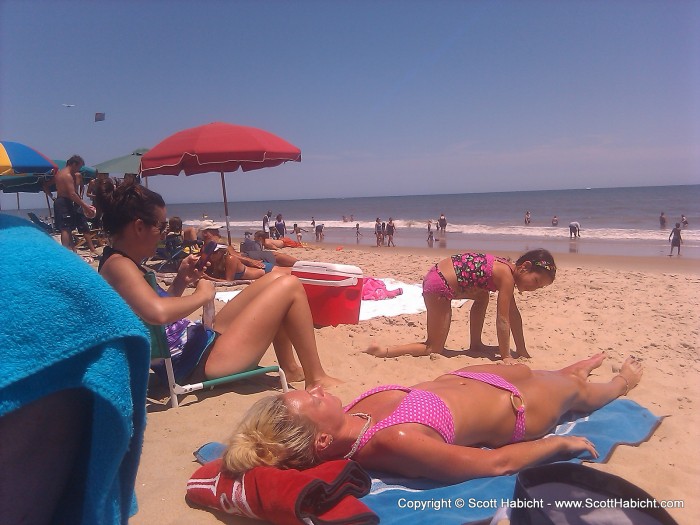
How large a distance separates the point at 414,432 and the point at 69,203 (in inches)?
341

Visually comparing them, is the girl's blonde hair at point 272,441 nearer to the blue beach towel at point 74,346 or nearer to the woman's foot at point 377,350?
the blue beach towel at point 74,346

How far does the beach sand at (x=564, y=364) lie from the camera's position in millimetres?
2285

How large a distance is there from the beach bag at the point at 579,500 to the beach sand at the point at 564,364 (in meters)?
0.94

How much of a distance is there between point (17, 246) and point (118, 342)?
8.2 inches

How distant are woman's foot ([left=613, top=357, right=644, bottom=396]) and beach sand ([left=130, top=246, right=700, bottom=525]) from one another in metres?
0.07

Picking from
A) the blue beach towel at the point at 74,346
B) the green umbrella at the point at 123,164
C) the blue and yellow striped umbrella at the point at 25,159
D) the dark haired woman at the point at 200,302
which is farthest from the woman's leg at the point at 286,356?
the green umbrella at the point at 123,164

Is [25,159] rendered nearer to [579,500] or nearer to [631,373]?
[631,373]

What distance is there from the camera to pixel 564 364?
407cm

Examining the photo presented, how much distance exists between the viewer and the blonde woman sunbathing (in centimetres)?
201

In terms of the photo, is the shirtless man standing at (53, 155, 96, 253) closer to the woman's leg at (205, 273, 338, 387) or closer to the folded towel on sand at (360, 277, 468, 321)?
the folded towel on sand at (360, 277, 468, 321)

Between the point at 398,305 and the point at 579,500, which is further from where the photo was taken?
the point at 398,305

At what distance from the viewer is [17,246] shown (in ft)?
2.41

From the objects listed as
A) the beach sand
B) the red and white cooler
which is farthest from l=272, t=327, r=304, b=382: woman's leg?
the red and white cooler

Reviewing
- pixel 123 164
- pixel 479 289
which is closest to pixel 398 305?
pixel 479 289
